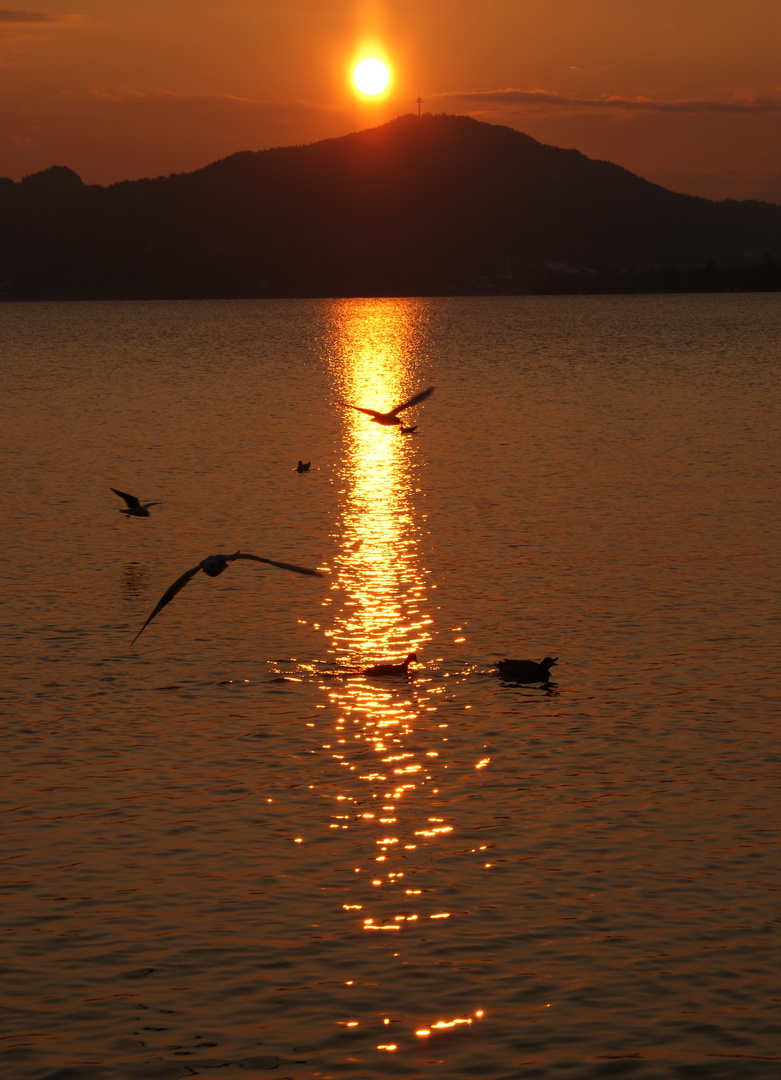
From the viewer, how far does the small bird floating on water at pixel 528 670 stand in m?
29.0

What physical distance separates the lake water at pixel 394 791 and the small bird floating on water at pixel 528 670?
21 cm

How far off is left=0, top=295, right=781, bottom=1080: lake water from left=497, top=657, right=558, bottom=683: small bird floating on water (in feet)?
0.70

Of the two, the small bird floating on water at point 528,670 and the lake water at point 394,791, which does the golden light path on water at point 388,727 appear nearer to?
the lake water at point 394,791

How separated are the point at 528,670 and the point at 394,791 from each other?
6.19 m

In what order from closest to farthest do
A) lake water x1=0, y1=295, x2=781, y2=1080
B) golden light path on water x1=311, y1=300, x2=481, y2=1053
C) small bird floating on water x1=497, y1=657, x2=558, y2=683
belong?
lake water x1=0, y1=295, x2=781, y2=1080
golden light path on water x1=311, y1=300, x2=481, y2=1053
small bird floating on water x1=497, y1=657, x2=558, y2=683

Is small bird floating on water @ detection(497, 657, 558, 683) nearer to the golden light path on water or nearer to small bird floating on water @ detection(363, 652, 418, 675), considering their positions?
the golden light path on water

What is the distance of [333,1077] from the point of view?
1503 cm

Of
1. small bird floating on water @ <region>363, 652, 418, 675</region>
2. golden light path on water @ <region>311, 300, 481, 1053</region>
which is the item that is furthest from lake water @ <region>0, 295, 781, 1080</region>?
small bird floating on water @ <region>363, 652, 418, 675</region>

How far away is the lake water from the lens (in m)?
16.2

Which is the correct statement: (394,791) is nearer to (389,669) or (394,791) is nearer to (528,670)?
(528,670)

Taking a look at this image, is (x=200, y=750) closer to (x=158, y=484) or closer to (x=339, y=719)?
(x=339, y=719)

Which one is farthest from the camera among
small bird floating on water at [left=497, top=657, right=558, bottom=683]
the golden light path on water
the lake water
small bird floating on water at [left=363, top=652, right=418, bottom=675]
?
small bird floating on water at [left=363, top=652, right=418, bottom=675]

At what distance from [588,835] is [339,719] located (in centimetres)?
690

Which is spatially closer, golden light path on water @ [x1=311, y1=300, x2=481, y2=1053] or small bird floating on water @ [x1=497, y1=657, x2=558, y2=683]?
golden light path on water @ [x1=311, y1=300, x2=481, y2=1053]
